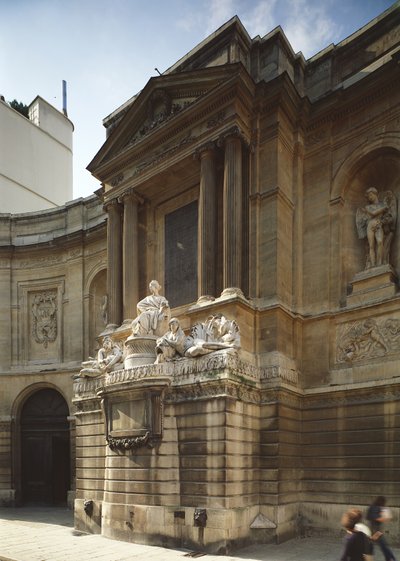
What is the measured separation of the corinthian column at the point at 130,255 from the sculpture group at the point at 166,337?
2346 millimetres

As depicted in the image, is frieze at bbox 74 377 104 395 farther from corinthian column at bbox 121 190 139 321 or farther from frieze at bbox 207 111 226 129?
frieze at bbox 207 111 226 129

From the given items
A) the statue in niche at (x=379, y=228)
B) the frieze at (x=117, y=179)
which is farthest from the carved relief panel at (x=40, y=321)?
the statue in niche at (x=379, y=228)

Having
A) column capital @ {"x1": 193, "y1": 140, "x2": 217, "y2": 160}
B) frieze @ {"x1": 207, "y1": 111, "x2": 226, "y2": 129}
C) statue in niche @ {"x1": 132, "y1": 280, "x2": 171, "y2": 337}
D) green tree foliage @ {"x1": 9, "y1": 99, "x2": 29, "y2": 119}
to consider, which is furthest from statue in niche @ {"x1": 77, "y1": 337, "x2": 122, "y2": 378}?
green tree foliage @ {"x1": 9, "y1": 99, "x2": 29, "y2": 119}

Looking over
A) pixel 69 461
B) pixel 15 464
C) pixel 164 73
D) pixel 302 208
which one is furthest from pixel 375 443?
pixel 15 464

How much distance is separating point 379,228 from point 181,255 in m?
6.29

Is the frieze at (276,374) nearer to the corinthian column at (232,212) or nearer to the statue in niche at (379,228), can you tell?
the corinthian column at (232,212)

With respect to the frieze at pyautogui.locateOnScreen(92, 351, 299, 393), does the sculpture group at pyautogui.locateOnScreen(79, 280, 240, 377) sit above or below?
above

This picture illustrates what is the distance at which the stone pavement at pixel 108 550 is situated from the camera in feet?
39.9

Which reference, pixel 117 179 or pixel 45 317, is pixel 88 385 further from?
pixel 45 317

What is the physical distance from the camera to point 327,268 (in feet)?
52.7

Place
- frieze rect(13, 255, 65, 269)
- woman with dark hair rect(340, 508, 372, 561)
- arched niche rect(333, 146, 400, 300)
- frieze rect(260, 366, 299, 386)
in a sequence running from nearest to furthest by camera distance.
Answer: woman with dark hair rect(340, 508, 372, 561), frieze rect(260, 366, 299, 386), arched niche rect(333, 146, 400, 300), frieze rect(13, 255, 65, 269)

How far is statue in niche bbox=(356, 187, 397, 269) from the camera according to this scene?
15508 mm

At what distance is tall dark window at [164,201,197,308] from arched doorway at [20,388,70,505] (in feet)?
34.9

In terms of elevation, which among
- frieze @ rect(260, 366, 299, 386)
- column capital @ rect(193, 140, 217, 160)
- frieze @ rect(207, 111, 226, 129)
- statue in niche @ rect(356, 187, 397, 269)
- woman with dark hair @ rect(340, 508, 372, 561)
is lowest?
woman with dark hair @ rect(340, 508, 372, 561)
